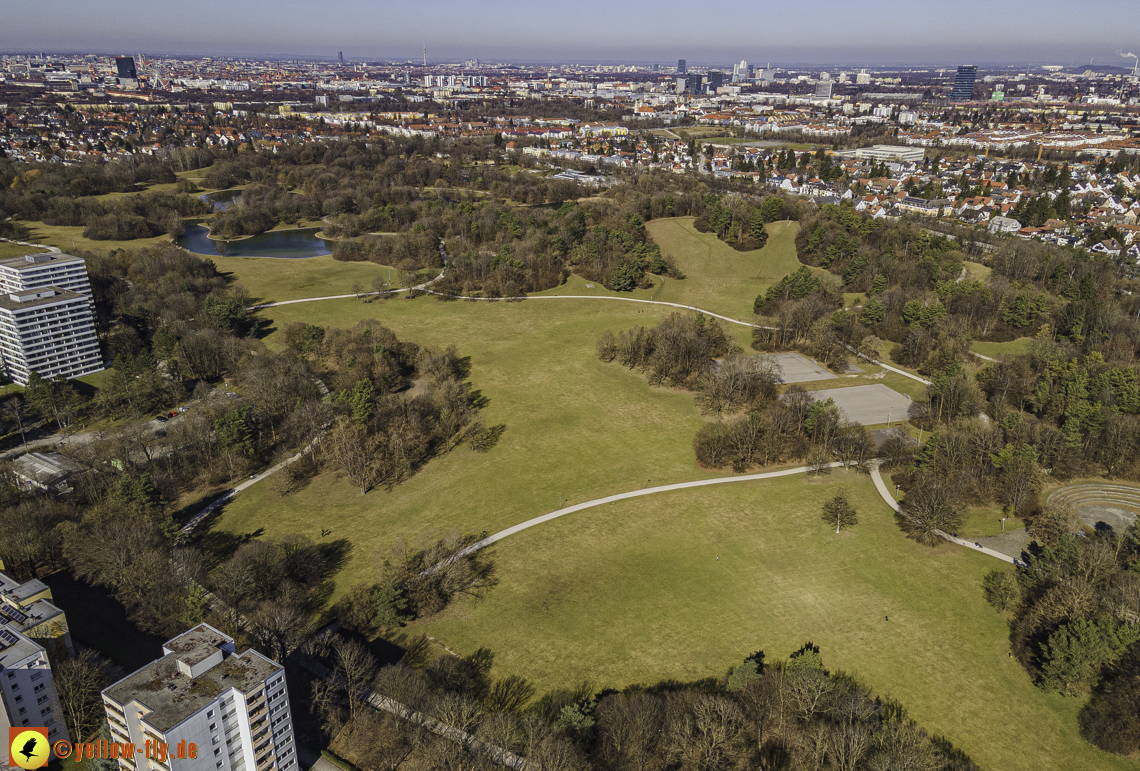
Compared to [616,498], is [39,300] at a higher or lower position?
higher

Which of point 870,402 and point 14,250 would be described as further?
point 14,250

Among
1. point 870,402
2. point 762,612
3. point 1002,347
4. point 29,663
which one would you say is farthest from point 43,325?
point 1002,347

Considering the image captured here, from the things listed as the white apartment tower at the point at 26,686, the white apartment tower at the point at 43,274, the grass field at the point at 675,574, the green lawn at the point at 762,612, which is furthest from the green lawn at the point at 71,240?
the green lawn at the point at 762,612

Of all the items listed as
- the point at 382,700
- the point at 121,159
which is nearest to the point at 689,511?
the point at 382,700

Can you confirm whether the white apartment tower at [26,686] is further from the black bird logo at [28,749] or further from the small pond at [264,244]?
the small pond at [264,244]

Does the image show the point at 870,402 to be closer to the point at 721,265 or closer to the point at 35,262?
the point at 721,265

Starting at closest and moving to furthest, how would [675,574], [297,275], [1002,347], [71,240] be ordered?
1. [675,574]
2. [1002,347]
3. [297,275]
4. [71,240]
